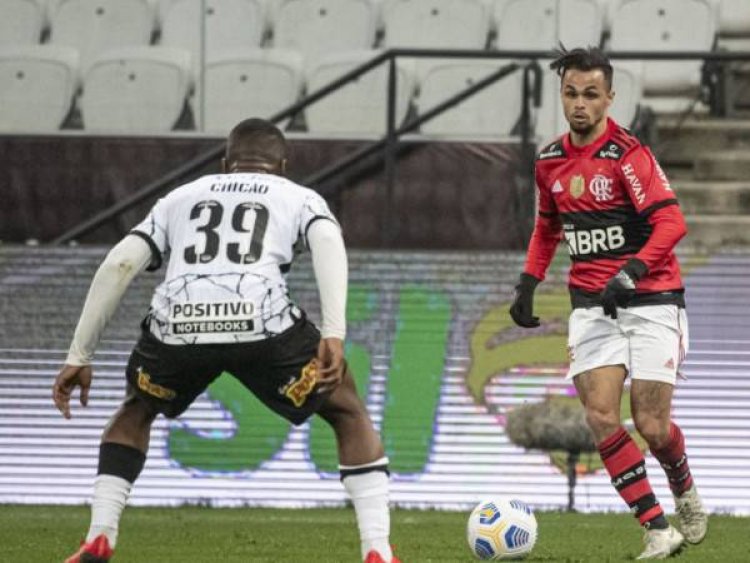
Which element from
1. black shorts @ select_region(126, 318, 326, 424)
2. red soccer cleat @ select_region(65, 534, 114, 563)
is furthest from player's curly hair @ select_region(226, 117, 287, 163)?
red soccer cleat @ select_region(65, 534, 114, 563)

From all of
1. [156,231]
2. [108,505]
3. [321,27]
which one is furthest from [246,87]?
[108,505]

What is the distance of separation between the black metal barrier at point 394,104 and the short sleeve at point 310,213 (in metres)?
6.02

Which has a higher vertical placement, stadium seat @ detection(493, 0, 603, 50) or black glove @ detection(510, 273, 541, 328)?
stadium seat @ detection(493, 0, 603, 50)

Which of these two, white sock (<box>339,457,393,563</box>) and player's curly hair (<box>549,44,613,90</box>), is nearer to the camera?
white sock (<box>339,457,393,563</box>)

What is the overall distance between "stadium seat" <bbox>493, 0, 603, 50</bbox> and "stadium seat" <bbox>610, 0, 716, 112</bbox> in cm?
27

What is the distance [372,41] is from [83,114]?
81.9 inches

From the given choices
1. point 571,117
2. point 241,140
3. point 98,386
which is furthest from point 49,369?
point 241,140

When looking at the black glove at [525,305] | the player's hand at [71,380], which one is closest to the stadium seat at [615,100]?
the black glove at [525,305]

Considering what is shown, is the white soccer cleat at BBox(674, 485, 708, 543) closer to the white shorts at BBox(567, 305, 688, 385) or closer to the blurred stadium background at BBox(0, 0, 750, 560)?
the white shorts at BBox(567, 305, 688, 385)

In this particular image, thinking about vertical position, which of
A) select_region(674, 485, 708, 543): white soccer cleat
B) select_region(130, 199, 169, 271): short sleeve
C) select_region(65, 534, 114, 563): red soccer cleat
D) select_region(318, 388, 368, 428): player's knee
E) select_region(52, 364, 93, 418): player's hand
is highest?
select_region(130, 199, 169, 271): short sleeve

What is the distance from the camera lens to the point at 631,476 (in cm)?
937

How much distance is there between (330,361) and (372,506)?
59 cm

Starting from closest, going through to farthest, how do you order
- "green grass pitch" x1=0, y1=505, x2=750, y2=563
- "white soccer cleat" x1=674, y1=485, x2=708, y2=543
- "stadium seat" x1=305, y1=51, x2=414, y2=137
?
"green grass pitch" x1=0, y1=505, x2=750, y2=563
"white soccer cleat" x1=674, y1=485, x2=708, y2=543
"stadium seat" x1=305, y1=51, x2=414, y2=137

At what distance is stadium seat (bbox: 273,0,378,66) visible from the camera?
45.8 feet
